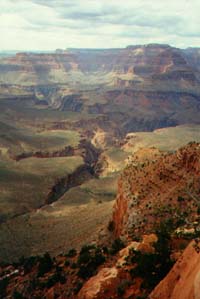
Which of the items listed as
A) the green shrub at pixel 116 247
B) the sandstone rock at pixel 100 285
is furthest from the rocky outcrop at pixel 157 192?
the sandstone rock at pixel 100 285

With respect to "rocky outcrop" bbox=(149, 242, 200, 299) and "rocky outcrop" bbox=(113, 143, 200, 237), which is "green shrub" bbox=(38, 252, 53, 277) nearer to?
"rocky outcrop" bbox=(113, 143, 200, 237)

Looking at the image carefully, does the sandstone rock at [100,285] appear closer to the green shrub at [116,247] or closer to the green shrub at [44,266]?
the green shrub at [116,247]

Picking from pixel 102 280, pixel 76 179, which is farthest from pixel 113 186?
pixel 102 280

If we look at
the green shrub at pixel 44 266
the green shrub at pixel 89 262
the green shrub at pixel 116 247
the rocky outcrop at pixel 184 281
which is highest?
the rocky outcrop at pixel 184 281

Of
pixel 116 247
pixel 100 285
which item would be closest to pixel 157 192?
pixel 116 247

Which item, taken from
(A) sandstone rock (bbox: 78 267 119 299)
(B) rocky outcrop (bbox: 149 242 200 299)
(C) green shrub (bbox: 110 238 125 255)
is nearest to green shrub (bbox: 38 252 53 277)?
(C) green shrub (bbox: 110 238 125 255)

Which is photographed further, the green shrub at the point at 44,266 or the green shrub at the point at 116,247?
the green shrub at the point at 44,266

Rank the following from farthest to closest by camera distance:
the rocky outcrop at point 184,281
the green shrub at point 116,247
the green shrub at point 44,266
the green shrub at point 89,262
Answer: the green shrub at point 44,266
the green shrub at point 116,247
the green shrub at point 89,262
the rocky outcrop at point 184,281
